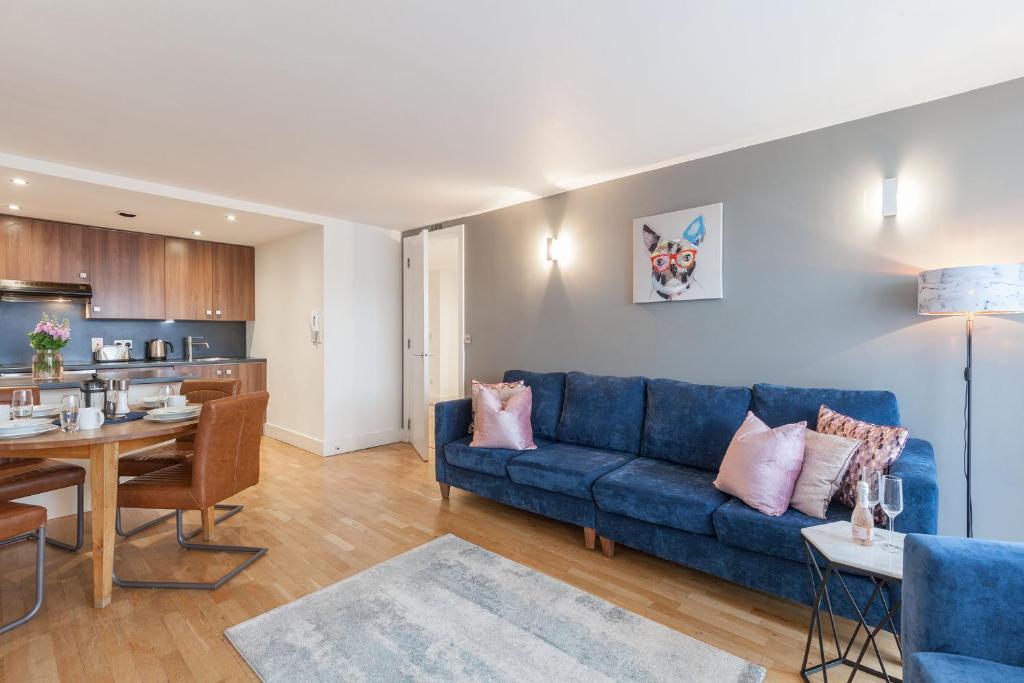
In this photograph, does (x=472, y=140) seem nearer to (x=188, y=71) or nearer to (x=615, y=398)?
(x=188, y=71)

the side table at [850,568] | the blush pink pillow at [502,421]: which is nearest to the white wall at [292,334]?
the blush pink pillow at [502,421]

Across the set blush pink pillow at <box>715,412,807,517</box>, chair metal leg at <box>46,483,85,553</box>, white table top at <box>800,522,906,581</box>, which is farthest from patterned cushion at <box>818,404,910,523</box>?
chair metal leg at <box>46,483,85,553</box>

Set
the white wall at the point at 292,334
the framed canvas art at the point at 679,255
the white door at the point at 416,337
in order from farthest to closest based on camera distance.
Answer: the white wall at the point at 292,334, the white door at the point at 416,337, the framed canvas art at the point at 679,255

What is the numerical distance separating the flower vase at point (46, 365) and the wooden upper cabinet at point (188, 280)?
147cm

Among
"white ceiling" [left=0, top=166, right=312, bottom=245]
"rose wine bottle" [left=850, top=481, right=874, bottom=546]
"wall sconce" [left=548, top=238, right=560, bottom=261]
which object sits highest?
"white ceiling" [left=0, top=166, right=312, bottom=245]

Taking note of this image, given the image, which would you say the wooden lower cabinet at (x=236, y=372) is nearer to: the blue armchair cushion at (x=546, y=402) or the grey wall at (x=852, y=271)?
the blue armchair cushion at (x=546, y=402)

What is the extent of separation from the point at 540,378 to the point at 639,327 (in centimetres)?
89

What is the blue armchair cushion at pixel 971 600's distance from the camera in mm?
1182

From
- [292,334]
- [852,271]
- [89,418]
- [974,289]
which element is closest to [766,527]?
[974,289]

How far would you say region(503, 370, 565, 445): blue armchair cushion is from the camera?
11.7ft

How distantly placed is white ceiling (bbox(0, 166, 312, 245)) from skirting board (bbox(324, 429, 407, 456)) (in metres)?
2.32

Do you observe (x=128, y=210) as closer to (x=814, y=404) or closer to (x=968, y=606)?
(x=814, y=404)

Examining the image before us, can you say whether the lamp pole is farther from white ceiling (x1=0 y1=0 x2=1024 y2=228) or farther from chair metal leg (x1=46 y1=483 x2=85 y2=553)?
chair metal leg (x1=46 y1=483 x2=85 y2=553)

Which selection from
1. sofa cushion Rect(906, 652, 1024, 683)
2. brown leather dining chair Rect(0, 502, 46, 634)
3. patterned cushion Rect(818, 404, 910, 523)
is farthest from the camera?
patterned cushion Rect(818, 404, 910, 523)
